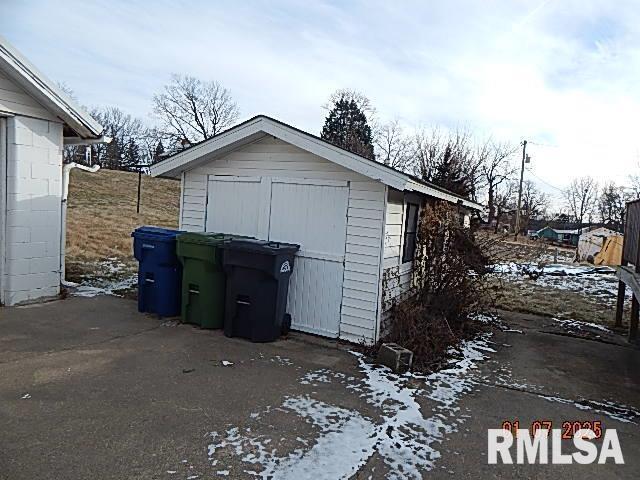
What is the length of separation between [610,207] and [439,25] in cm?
5265

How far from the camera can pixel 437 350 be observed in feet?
18.6

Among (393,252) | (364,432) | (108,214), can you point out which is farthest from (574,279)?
(108,214)

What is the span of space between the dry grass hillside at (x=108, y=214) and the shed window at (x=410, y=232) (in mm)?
6730

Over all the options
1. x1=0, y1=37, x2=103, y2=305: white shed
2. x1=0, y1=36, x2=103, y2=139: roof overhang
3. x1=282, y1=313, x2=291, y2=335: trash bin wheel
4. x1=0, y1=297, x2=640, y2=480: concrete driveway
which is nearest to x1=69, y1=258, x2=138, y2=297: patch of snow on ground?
x1=0, y1=37, x2=103, y2=305: white shed

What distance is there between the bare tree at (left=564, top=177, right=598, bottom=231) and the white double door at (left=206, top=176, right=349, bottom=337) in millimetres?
60589

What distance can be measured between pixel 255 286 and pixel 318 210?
→ 1.38 meters

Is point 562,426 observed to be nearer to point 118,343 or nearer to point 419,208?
point 419,208

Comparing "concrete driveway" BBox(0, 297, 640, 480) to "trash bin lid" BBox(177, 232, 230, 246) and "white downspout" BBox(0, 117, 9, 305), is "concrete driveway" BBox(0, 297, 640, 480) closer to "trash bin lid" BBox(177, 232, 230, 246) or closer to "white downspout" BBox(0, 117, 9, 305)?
"white downspout" BBox(0, 117, 9, 305)

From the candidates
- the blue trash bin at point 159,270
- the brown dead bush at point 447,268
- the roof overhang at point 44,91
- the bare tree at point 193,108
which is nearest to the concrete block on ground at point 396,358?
the brown dead bush at point 447,268

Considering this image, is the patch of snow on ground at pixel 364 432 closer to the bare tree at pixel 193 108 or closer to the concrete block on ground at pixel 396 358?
the concrete block on ground at pixel 396 358

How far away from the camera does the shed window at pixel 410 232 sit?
6.73 m

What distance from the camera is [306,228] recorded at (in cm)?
627

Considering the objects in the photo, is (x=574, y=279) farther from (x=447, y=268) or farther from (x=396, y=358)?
(x=396, y=358)

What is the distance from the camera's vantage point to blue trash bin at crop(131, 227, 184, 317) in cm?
634
